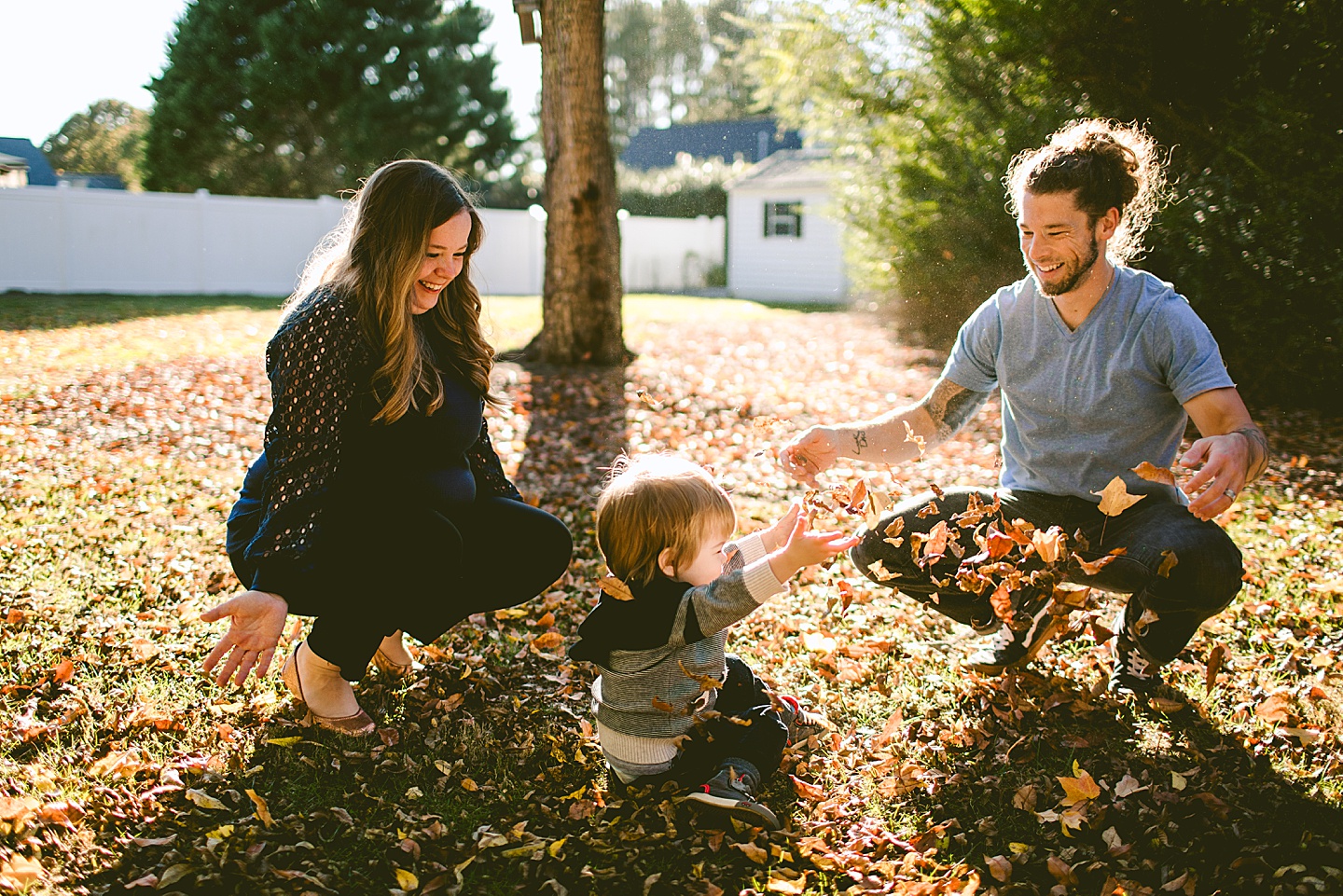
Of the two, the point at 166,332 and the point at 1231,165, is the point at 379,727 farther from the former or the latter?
the point at 166,332

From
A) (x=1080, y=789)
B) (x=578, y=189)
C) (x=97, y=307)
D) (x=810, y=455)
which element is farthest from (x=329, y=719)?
(x=97, y=307)

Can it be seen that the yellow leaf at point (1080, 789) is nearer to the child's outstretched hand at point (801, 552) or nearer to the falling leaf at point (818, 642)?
the child's outstretched hand at point (801, 552)

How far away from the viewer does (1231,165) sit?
738cm

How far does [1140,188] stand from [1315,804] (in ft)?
6.05

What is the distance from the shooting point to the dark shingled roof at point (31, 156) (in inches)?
360

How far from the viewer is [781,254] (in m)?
25.0

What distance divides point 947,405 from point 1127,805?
1347 millimetres

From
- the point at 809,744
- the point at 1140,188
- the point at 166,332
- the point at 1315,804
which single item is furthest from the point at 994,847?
the point at 166,332

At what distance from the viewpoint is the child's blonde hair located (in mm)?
2467

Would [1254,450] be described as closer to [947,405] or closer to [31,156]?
[947,405]

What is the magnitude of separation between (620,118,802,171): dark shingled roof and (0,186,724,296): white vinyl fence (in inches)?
796

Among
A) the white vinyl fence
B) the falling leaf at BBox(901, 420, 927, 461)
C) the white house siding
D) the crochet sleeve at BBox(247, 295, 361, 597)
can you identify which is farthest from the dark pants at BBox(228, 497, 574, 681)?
the white house siding

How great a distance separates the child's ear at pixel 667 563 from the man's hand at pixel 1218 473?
129 centimetres

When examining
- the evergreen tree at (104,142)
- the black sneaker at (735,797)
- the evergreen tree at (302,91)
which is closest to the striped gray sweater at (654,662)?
the black sneaker at (735,797)
